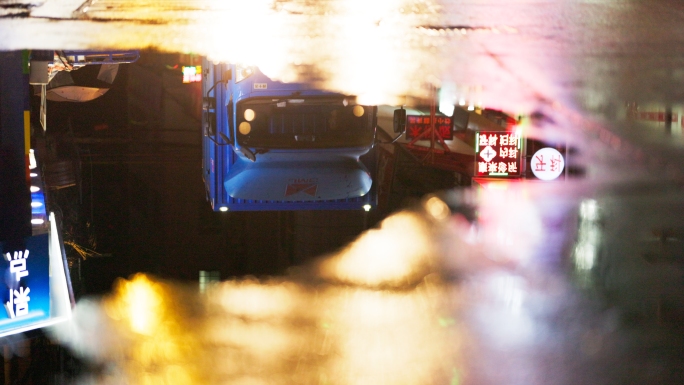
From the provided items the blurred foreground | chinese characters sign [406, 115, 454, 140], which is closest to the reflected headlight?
the blurred foreground

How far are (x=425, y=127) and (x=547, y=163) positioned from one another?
3573 millimetres

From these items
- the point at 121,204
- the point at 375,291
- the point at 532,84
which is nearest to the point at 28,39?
the point at 532,84

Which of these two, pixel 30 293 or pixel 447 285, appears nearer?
pixel 30 293

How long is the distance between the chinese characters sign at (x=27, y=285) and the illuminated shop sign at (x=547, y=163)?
10421mm

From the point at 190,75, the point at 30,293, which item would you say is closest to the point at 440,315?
the point at 30,293

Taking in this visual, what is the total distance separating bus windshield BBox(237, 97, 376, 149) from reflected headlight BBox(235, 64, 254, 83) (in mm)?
360

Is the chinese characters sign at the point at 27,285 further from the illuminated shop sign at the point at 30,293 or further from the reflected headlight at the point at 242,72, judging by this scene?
the reflected headlight at the point at 242,72

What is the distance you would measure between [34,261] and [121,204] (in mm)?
14292

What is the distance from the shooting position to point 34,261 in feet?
16.9

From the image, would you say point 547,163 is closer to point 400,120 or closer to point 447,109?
point 447,109

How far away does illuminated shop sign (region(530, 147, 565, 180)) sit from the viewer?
44.3 feet

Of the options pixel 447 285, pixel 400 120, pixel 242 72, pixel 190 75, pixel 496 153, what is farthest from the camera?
pixel 190 75

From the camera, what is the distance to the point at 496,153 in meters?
13.8

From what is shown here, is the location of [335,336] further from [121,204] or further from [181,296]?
[121,204]
